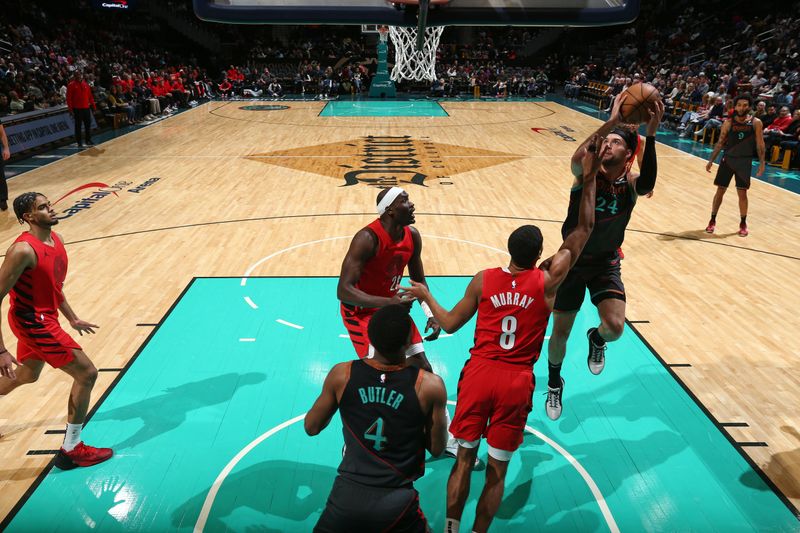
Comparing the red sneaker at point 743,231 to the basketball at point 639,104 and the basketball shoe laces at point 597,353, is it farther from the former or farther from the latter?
the basketball at point 639,104

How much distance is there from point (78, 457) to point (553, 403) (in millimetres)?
3229

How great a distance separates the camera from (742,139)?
8.74m

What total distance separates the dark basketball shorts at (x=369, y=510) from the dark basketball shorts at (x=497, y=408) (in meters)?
0.74

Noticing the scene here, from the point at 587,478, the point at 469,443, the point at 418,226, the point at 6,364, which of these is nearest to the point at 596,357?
the point at 587,478

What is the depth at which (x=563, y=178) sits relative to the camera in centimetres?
1298

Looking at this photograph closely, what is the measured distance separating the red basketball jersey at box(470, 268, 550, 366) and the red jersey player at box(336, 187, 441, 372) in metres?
0.74

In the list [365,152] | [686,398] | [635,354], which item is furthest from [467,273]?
[365,152]

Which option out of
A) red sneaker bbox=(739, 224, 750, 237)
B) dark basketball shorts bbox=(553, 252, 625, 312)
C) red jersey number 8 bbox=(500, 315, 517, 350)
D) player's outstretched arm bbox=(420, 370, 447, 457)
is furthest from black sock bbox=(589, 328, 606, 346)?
red sneaker bbox=(739, 224, 750, 237)

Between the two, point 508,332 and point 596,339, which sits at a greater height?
point 508,332

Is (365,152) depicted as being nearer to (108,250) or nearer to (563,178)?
(563,178)

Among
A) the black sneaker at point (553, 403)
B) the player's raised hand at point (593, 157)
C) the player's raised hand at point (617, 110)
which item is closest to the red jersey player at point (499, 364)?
the player's raised hand at point (593, 157)

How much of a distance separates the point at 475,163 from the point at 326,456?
35.5ft

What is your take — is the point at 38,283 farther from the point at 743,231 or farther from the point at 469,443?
the point at 743,231

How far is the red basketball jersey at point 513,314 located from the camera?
3.45 m
